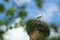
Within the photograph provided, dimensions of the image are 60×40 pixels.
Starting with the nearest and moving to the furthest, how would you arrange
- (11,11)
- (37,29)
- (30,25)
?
1. (30,25)
2. (37,29)
3. (11,11)

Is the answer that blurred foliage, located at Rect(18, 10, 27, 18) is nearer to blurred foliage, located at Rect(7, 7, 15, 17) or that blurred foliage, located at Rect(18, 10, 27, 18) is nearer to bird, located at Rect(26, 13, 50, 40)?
blurred foliage, located at Rect(7, 7, 15, 17)

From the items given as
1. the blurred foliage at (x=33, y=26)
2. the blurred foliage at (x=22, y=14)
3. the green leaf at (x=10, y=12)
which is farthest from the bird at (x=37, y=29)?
the green leaf at (x=10, y=12)

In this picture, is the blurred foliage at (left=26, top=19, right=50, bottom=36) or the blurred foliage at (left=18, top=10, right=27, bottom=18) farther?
the blurred foliage at (left=18, top=10, right=27, bottom=18)

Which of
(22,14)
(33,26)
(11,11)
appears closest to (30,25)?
(33,26)

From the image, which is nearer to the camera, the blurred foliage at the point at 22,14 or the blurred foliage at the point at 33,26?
the blurred foliage at the point at 33,26

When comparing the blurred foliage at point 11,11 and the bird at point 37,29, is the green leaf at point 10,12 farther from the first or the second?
→ the bird at point 37,29

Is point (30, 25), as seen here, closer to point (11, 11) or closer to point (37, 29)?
point (37, 29)

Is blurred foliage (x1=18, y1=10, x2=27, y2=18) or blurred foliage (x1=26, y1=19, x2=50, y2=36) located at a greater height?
blurred foliage (x1=18, y1=10, x2=27, y2=18)

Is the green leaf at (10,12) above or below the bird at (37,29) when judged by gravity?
above

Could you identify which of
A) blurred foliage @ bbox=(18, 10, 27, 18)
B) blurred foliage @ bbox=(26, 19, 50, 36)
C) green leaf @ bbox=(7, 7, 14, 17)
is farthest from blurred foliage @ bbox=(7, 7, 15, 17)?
blurred foliage @ bbox=(26, 19, 50, 36)

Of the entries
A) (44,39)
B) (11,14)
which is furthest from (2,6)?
(44,39)

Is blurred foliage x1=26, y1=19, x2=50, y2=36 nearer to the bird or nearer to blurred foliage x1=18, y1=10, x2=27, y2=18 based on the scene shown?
the bird

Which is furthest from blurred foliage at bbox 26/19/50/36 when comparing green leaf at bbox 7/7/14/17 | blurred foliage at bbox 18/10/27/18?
green leaf at bbox 7/7/14/17

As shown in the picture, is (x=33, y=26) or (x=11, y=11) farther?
(x=11, y=11)
